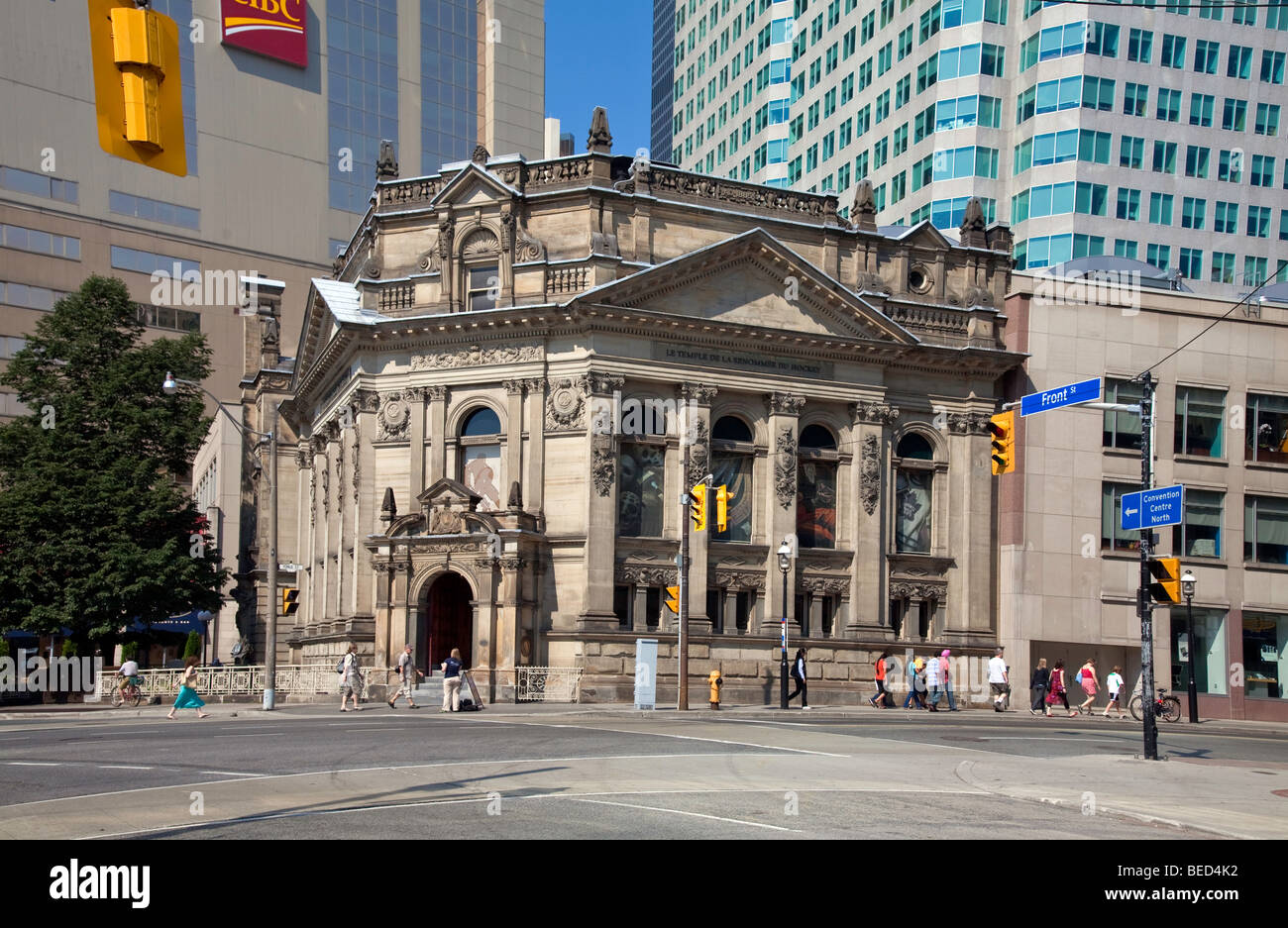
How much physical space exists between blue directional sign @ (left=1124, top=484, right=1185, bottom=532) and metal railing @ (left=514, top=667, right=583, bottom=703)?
24096 mm

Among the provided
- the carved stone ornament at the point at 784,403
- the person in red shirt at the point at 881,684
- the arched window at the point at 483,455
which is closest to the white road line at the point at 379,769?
the person in red shirt at the point at 881,684

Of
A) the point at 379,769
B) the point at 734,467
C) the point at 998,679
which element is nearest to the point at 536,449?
the point at 734,467

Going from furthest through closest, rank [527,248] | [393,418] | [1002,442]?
1. [393,418]
2. [527,248]
3. [1002,442]

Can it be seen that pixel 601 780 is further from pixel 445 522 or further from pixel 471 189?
pixel 471 189

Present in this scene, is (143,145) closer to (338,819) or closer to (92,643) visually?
(338,819)

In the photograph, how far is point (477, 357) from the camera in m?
49.9

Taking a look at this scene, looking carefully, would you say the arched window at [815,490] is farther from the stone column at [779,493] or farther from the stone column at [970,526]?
the stone column at [970,526]

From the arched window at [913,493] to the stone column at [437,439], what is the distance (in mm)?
17320

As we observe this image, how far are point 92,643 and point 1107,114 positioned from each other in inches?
2484

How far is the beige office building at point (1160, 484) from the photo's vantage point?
52.1 m

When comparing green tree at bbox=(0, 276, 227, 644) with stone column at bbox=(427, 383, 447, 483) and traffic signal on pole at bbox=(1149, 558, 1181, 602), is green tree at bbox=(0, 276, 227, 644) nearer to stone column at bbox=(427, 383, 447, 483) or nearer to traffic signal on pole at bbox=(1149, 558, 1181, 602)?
stone column at bbox=(427, 383, 447, 483)

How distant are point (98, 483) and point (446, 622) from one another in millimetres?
15068

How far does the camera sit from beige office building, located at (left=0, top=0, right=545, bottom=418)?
9481 centimetres
